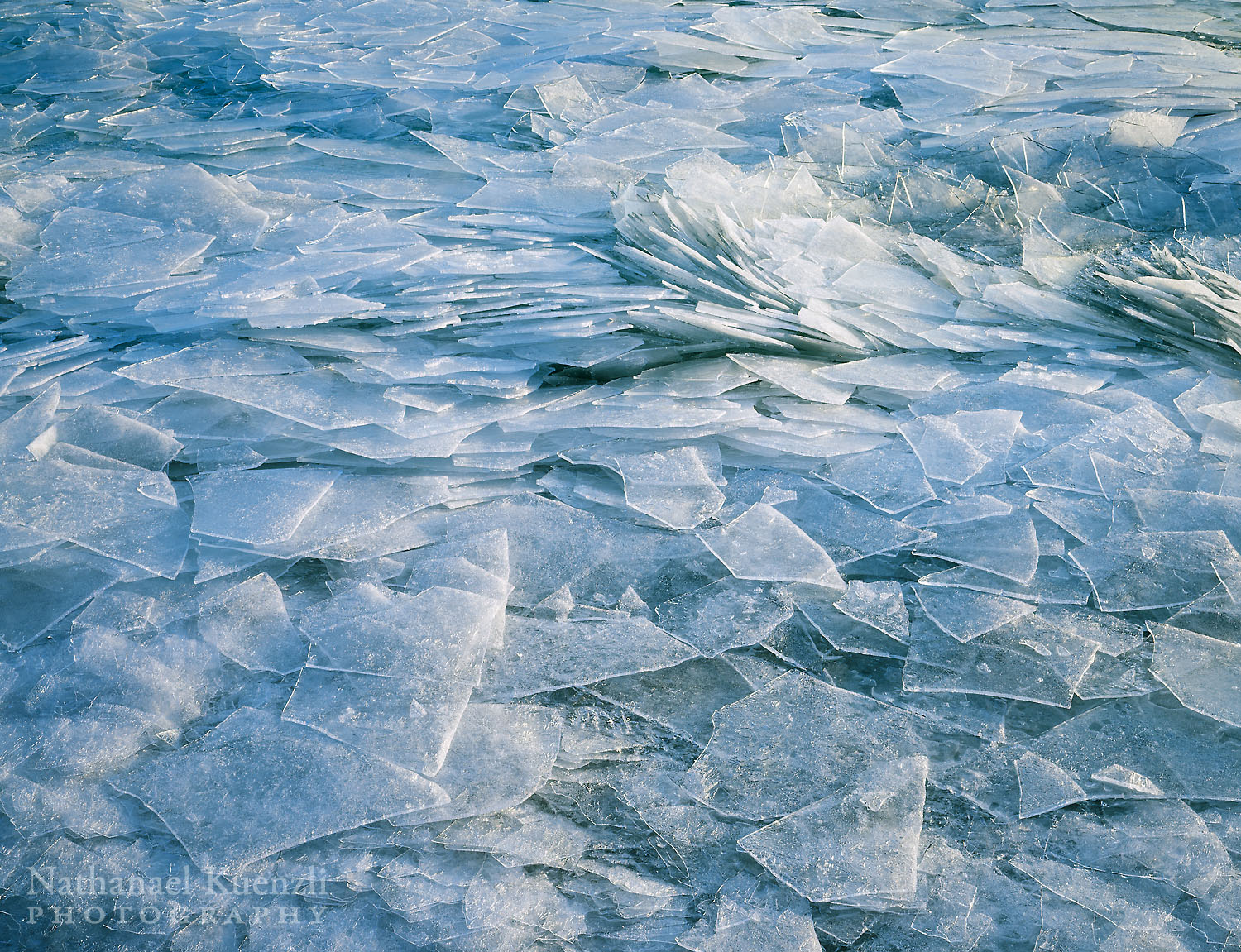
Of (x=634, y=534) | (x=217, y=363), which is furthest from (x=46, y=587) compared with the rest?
(x=634, y=534)

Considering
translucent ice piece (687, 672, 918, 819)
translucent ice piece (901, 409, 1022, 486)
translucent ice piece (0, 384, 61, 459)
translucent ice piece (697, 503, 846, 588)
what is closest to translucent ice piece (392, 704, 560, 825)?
translucent ice piece (687, 672, 918, 819)

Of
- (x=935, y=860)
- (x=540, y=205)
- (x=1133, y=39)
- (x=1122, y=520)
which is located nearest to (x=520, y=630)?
(x=935, y=860)

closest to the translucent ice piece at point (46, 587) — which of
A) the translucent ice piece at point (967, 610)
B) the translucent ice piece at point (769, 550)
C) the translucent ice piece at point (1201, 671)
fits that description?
the translucent ice piece at point (769, 550)

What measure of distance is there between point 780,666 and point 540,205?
1.06 metres

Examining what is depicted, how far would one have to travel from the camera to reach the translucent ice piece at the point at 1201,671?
0.97 meters

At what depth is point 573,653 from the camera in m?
1.08

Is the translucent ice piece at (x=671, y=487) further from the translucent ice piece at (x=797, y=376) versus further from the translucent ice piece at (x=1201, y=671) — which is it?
the translucent ice piece at (x=1201, y=671)

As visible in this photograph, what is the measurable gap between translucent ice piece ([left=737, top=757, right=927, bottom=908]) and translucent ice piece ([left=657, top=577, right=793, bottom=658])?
209mm

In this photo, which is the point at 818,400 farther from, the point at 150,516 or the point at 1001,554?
the point at 150,516

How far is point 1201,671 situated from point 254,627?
108 centimetres

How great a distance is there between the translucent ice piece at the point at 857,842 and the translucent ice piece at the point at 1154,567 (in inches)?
13.6

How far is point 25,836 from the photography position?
95 centimetres

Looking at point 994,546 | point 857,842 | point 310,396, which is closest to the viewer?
point 857,842

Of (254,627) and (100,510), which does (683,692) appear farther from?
(100,510)
